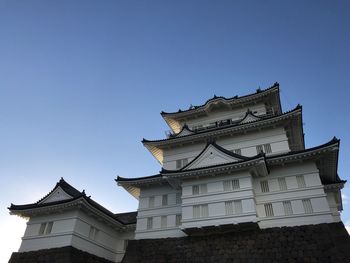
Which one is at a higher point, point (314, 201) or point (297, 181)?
point (297, 181)

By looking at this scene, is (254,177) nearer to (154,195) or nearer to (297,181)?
(297,181)

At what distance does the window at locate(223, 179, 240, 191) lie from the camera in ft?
66.0

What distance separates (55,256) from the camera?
20.5m

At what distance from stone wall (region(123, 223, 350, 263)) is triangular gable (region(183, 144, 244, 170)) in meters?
5.12

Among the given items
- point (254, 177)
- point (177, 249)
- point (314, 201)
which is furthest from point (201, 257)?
point (314, 201)

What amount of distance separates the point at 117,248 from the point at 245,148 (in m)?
15.1

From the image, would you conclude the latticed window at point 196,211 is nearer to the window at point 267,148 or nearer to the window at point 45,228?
the window at point 267,148

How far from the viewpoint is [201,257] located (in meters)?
18.5

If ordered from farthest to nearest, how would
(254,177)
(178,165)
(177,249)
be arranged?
(178,165)
(254,177)
(177,249)

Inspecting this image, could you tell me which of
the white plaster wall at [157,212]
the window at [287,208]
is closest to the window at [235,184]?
the window at [287,208]

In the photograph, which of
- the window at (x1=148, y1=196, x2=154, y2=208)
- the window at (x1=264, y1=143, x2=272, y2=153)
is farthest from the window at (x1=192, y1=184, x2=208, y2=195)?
the window at (x1=264, y1=143, x2=272, y2=153)

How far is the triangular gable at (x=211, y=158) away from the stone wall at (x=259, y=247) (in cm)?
512

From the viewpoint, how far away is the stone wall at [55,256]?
20181 mm

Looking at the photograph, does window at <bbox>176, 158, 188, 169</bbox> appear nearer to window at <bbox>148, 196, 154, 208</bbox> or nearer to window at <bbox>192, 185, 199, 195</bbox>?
window at <bbox>148, 196, 154, 208</bbox>
